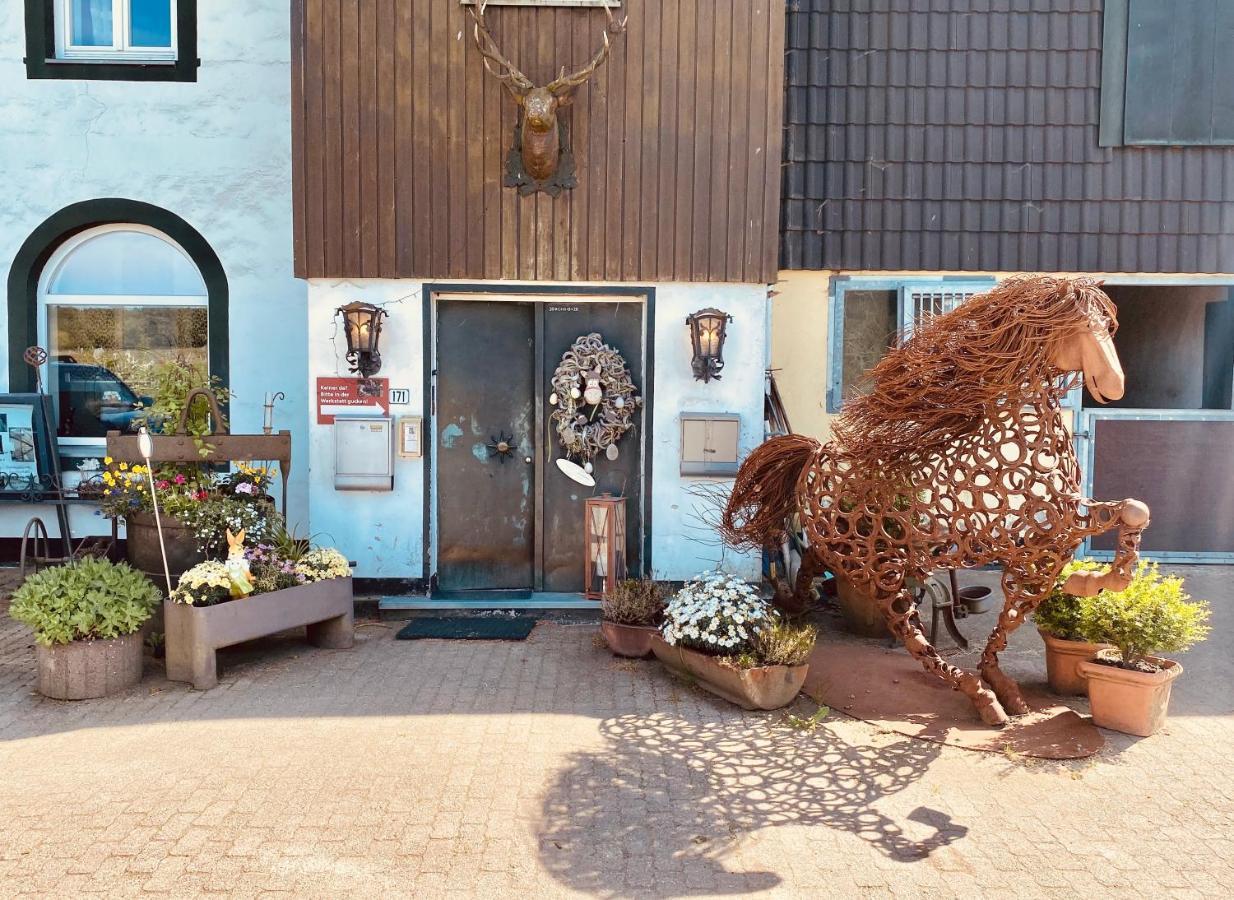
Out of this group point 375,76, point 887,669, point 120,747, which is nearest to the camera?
point 120,747

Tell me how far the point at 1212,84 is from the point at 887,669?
6.22 m

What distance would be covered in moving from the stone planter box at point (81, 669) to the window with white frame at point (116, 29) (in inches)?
216

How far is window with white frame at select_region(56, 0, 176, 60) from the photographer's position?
8.12 meters

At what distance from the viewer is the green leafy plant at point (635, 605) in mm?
6016

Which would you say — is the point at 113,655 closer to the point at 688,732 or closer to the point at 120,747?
the point at 120,747

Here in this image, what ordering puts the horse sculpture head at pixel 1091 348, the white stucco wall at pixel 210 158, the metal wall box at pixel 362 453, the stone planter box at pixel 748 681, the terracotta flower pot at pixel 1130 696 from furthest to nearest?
the white stucco wall at pixel 210 158
the metal wall box at pixel 362 453
the stone planter box at pixel 748 681
the terracotta flower pot at pixel 1130 696
the horse sculpture head at pixel 1091 348

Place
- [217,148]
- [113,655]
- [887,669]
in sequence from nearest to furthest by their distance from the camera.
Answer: [113,655] < [887,669] < [217,148]

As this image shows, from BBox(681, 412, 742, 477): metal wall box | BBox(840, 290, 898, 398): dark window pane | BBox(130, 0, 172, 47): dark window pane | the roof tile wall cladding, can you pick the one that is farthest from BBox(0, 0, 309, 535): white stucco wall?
BBox(840, 290, 898, 398): dark window pane

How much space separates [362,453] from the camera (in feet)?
23.1

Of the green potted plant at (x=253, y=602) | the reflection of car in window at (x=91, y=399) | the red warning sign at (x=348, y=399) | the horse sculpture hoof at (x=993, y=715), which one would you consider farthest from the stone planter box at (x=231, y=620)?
the horse sculpture hoof at (x=993, y=715)

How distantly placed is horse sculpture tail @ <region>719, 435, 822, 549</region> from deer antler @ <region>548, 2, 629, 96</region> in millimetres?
2877

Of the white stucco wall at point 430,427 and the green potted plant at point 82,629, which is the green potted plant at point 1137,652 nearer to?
the white stucco wall at point 430,427

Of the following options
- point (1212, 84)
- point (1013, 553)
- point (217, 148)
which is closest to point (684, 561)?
point (1013, 553)

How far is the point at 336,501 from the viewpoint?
7113mm
